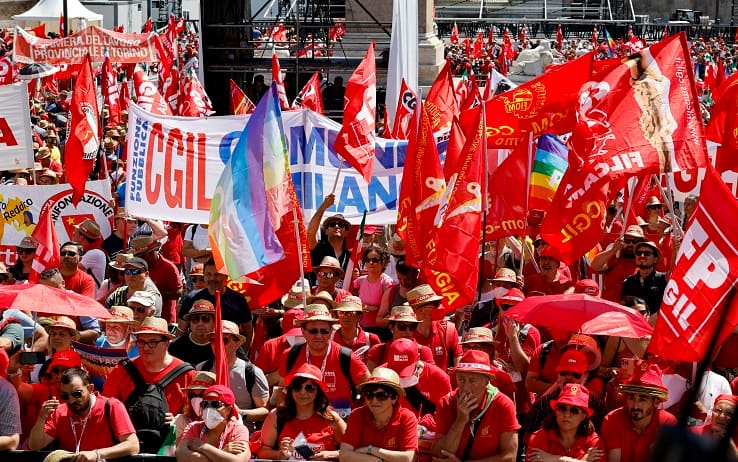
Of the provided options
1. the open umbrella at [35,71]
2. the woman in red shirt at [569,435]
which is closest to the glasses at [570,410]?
the woman in red shirt at [569,435]

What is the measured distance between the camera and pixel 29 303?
7.47 meters

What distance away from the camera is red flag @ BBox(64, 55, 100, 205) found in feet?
39.9

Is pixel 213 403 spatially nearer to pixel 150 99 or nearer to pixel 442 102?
pixel 442 102

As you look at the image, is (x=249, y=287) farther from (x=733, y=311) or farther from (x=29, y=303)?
(x=733, y=311)

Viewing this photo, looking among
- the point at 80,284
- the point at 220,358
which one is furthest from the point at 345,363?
the point at 80,284

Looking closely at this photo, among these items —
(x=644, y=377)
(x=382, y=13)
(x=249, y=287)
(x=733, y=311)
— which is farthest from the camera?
(x=382, y=13)

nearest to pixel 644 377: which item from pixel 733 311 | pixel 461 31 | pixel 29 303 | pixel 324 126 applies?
pixel 733 311

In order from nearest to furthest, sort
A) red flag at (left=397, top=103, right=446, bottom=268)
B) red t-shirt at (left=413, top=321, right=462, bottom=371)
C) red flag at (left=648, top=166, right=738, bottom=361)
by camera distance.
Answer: red flag at (left=648, top=166, right=738, bottom=361), red t-shirt at (left=413, top=321, right=462, bottom=371), red flag at (left=397, top=103, right=446, bottom=268)

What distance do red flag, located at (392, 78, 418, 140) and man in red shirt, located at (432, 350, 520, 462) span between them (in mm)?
6577

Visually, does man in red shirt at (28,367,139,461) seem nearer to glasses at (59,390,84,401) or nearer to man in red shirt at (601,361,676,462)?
glasses at (59,390,84,401)

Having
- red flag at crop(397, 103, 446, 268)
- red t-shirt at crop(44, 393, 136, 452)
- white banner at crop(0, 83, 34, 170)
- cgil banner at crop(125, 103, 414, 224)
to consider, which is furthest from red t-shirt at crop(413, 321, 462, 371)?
white banner at crop(0, 83, 34, 170)

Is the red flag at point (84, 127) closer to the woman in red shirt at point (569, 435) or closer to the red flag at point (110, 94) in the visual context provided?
the red flag at point (110, 94)

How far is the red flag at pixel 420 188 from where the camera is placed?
9078 mm

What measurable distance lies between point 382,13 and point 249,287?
57.7 ft
